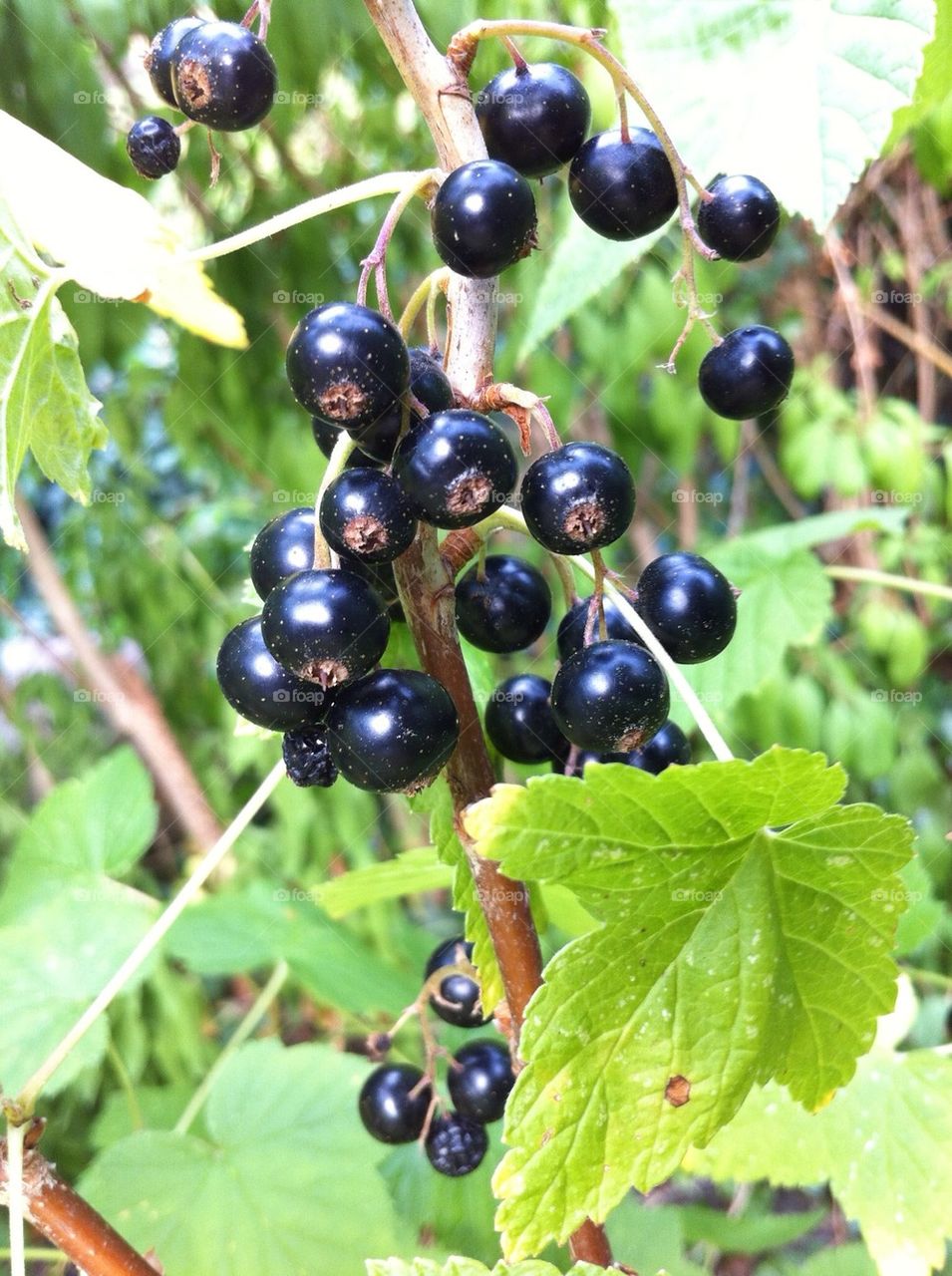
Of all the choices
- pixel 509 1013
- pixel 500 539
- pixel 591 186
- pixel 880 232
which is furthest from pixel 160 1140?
pixel 880 232

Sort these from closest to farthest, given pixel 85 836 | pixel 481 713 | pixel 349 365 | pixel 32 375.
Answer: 1. pixel 349 365
2. pixel 32 375
3. pixel 481 713
4. pixel 85 836

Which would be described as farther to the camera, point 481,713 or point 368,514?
point 481,713

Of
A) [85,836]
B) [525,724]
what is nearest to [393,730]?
[525,724]

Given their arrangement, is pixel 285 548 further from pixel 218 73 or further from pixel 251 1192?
pixel 251 1192

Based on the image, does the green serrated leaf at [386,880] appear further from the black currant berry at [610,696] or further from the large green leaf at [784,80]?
the large green leaf at [784,80]

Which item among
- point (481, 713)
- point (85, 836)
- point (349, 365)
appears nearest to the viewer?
point (349, 365)

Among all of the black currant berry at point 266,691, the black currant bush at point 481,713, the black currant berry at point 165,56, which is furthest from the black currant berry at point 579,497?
the black currant berry at point 165,56

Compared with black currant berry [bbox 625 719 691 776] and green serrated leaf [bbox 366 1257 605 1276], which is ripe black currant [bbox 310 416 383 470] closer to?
black currant berry [bbox 625 719 691 776]

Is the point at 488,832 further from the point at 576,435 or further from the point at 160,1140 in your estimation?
the point at 576,435
